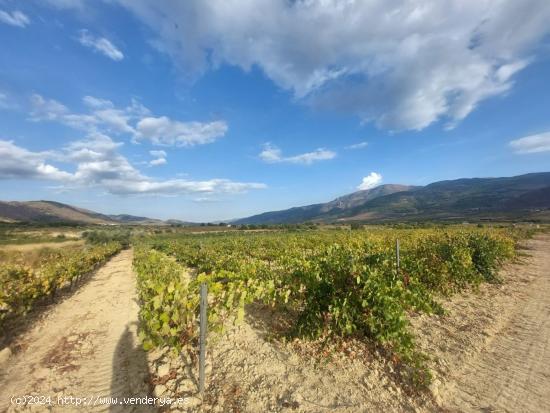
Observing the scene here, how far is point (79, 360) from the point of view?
5836 millimetres

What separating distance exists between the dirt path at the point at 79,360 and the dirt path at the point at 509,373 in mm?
4598

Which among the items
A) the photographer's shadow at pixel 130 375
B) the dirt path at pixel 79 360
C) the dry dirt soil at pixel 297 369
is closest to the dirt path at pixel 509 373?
the dry dirt soil at pixel 297 369

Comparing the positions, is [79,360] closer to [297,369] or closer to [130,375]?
[130,375]

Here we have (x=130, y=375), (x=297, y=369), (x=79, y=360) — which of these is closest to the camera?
(x=297, y=369)

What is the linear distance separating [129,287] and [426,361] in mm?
12387

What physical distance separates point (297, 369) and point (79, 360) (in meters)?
4.35

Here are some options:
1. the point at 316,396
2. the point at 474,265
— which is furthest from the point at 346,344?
the point at 474,265

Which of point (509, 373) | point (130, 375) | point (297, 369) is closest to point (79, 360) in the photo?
point (130, 375)

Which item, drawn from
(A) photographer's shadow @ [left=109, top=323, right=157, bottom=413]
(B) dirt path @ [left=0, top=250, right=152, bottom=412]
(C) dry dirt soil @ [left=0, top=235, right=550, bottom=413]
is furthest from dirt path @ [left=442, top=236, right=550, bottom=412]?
(B) dirt path @ [left=0, top=250, right=152, bottom=412]

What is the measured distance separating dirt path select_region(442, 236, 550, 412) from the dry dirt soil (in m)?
0.01

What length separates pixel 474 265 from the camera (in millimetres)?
10312

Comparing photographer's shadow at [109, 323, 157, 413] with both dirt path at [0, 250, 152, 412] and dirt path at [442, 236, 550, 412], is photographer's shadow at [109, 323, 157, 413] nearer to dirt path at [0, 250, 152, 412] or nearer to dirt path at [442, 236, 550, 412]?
dirt path at [0, 250, 152, 412]

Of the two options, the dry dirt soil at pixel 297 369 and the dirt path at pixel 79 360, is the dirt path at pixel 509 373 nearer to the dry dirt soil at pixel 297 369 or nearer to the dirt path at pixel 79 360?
the dry dirt soil at pixel 297 369

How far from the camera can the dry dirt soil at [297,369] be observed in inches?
160
